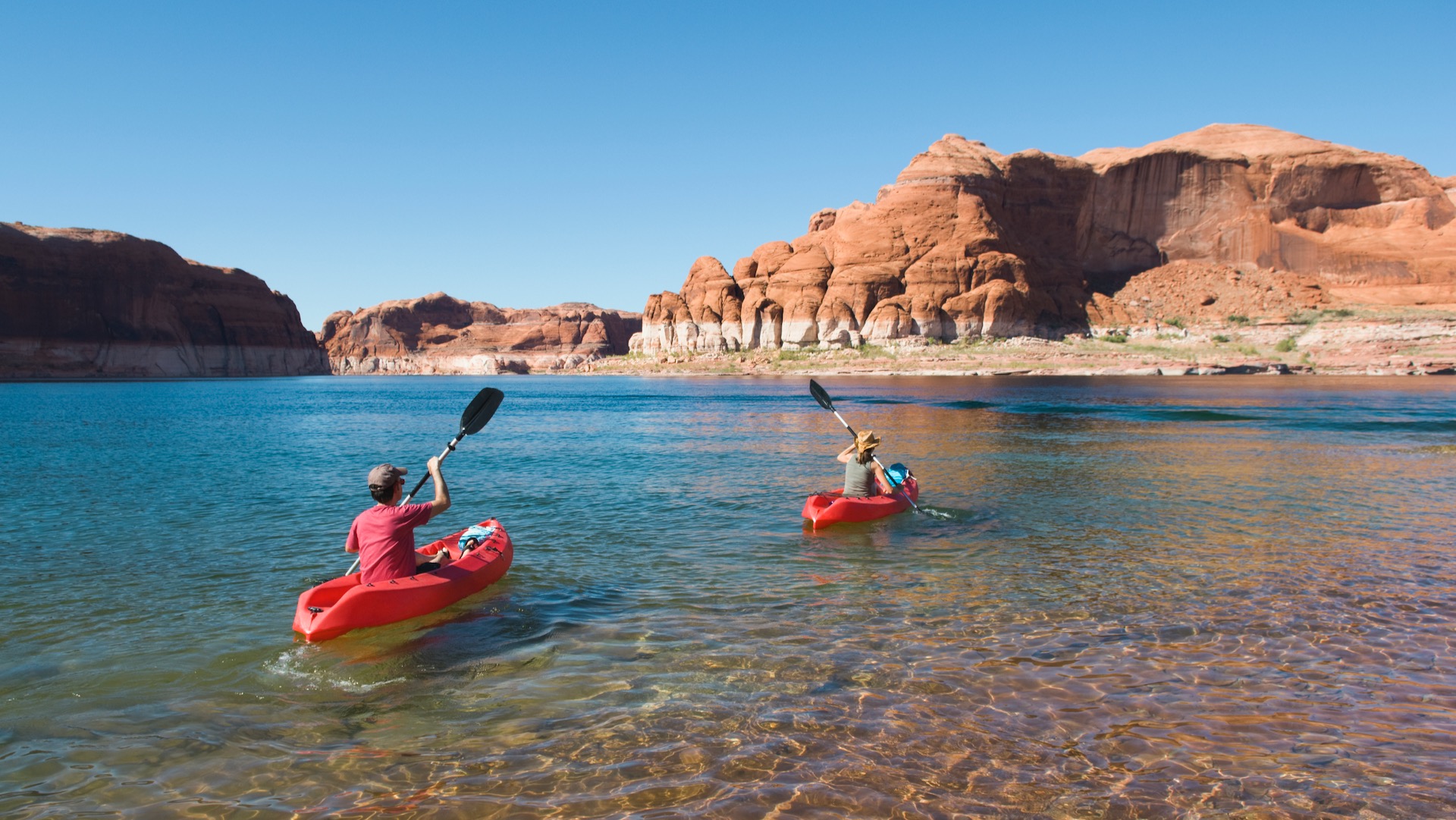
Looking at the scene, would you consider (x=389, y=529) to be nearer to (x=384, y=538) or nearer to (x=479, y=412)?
(x=384, y=538)

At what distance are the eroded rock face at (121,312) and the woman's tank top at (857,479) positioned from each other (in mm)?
145910

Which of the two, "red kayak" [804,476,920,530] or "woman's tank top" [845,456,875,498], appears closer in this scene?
"red kayak" [804,476,920,530]

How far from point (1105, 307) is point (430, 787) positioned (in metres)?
128

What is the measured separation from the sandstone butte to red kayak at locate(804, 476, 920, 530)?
310 ft

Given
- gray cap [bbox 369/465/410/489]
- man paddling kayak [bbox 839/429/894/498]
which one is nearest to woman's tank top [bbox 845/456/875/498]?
man paddling kayak [bbox 839/429/894/498]

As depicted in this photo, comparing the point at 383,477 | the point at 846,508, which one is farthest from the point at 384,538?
the point at 846,508

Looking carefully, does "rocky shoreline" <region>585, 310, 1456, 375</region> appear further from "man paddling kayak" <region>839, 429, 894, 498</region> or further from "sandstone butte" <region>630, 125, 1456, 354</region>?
"man paddling kayak" <region>839, 429, 894, 498</region>

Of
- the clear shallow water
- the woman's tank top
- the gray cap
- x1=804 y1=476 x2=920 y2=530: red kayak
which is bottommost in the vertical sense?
the clear shallow water

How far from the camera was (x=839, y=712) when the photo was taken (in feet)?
19.3

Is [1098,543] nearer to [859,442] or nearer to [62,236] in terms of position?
[859,442]

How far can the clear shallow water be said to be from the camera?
4.83 meters

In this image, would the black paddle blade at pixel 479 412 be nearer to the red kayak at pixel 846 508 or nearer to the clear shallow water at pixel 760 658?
the clear shallow water at pixel 760 658

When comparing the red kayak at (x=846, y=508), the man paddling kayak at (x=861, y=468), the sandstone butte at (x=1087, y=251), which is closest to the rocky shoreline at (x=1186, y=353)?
the sandstone butte at (x=1087, y=251)

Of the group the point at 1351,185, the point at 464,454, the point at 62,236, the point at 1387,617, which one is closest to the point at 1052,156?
the point at 1351,185
